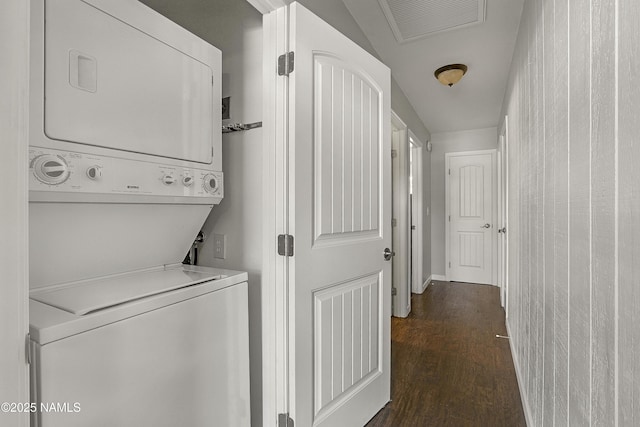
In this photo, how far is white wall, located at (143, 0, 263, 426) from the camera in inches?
57.1

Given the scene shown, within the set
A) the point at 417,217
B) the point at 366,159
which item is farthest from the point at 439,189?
the point at 366,159

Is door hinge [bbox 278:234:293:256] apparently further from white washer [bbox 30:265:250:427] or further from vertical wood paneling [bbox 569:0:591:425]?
vertical wood paneling [bbox 569:0:591:425]

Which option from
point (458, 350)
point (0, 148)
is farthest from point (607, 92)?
point (458, 350)

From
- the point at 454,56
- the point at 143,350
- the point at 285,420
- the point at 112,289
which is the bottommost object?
the point at 285,420

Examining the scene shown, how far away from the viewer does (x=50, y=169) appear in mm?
858

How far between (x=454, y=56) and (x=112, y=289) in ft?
9.75

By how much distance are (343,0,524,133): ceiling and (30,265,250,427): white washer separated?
A: 201cm

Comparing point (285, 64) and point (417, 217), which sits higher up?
point (285, 64)

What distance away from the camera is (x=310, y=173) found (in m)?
1.41

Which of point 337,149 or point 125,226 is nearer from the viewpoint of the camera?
point 125,226

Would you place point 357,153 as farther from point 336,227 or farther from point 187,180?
point 187,180

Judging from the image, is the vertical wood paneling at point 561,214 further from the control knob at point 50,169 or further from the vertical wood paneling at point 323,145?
the control knob at point 50,169

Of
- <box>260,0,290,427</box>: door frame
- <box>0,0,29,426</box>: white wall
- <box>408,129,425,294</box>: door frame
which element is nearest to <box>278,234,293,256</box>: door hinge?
<box>260,0,290,427</box>: door frame

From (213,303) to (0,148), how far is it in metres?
0.76
